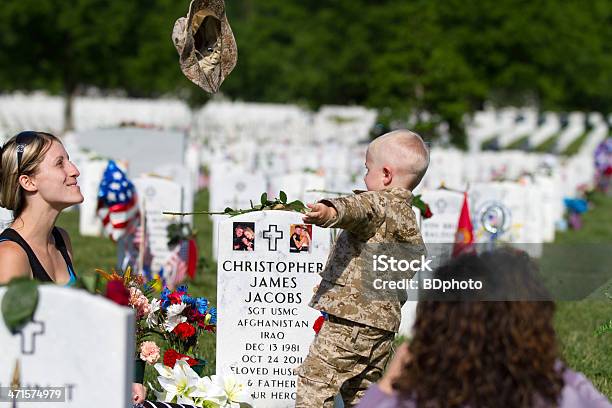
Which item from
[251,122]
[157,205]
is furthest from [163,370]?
[251,122]

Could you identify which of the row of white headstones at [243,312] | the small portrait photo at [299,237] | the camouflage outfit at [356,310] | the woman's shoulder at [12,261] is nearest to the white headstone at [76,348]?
the row of white headstones at [243,312]

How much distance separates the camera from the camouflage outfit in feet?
16.9

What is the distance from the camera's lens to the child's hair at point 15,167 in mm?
5191

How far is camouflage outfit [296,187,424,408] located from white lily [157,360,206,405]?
83 cm

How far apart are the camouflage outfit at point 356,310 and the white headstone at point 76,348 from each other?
4.55 feet

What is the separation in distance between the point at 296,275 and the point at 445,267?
274cm

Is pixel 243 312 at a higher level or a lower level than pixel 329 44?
lower

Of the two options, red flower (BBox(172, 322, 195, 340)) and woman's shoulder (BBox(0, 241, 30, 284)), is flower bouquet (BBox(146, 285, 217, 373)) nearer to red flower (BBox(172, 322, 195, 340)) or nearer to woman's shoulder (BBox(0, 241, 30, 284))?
red flower (BBox(172, 322, 195, 340))

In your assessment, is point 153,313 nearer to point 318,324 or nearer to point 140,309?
point 140,309

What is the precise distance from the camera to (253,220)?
6535 millimetres

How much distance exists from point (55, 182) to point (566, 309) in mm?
6824

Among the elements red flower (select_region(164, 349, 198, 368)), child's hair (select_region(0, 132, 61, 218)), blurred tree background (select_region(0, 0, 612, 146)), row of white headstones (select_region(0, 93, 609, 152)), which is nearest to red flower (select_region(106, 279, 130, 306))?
child's hair (select_region(0, 132, 61, 218))

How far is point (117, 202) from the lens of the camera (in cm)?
1141

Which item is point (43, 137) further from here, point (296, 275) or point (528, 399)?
point (528, 399)
